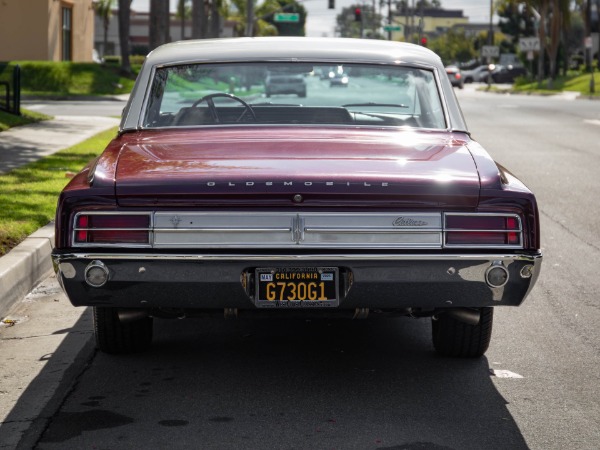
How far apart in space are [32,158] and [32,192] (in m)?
4.01

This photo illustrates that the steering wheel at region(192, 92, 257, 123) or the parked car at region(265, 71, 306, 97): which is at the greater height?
the parked car at region(265, 71, 306, 97)

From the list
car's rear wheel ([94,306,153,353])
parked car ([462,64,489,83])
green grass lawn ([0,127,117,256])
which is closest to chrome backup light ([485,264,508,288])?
car's rear wheel ([94,306,153,353])

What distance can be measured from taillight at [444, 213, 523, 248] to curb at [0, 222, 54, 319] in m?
3.28

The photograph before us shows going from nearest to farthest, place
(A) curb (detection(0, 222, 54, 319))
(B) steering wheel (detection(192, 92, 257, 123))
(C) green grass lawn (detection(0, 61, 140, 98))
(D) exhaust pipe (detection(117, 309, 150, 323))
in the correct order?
1. (D) exhaust pipe (detection(117, 309, 150, 323))
2. (B) steering wheel (detection(192, 92, 257, 123))
3. (A) curb (detection(0, 222, 54, 319))
4. (C) green grass lawn (detection(0, 61, 140, 98))

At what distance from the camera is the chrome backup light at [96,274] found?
5.12 m

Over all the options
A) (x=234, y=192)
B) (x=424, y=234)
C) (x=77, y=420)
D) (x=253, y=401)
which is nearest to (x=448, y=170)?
(x=424, y=234)

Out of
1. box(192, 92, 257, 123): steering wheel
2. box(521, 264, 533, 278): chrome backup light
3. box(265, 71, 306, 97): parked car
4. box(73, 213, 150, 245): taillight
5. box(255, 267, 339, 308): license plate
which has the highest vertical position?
box(265, 71, 306, 97): parked car

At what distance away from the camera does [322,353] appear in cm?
626

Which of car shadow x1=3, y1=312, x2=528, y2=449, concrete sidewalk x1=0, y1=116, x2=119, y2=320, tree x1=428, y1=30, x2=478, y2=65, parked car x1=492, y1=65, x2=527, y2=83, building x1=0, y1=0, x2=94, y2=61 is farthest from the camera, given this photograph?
tree x1=428, y1=30, x2=478, y2=65

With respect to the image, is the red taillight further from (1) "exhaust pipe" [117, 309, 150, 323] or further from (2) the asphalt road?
(1) "exhaust pipe" [117, 309, 150, 323]

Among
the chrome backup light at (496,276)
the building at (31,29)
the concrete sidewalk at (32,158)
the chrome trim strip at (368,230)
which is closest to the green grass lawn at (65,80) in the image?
the building at (31,29)

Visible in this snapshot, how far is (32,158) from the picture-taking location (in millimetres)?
15109

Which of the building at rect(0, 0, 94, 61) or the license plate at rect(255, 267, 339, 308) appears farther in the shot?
the building at rect(0, 0, 94, 61)

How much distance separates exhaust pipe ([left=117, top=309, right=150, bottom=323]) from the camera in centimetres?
546
